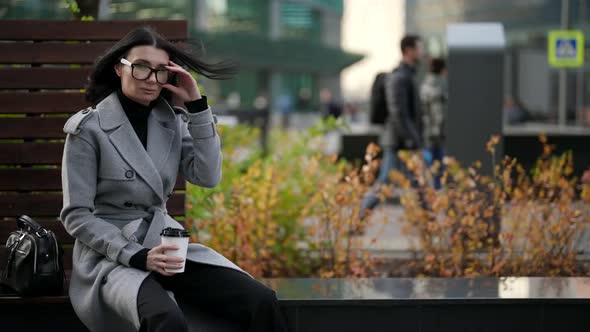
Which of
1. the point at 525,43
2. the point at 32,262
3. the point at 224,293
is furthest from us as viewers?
the point at 525,43

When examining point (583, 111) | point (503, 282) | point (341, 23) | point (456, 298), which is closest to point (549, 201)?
point (503, 282)

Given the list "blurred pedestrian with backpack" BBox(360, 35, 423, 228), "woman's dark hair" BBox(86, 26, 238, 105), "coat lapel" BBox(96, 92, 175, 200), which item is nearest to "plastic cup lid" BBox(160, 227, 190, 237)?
"coat lapel" BBox(96, 92, 175, 200)

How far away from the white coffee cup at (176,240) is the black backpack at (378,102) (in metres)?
5.98

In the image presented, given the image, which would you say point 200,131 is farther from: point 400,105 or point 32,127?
point 400,105

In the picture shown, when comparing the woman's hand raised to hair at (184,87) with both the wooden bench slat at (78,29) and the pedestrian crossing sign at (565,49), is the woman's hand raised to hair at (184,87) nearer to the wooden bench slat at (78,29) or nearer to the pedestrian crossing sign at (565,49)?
the wooden bench slat at (78,29)

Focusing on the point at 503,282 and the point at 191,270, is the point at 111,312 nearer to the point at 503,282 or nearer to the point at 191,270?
the point at 191,270

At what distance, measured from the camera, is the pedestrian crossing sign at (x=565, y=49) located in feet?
61.0

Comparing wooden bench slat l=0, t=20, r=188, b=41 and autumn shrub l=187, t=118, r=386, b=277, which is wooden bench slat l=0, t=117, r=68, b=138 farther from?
autumn shrub l=187, t=118, r=386, b=277

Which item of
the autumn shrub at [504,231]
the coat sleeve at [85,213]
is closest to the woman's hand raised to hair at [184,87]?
the coat sleeve at [85,213]

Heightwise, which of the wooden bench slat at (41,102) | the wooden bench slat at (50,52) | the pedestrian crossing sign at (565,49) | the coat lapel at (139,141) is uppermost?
the pedestrian crossing sign at (565,49)

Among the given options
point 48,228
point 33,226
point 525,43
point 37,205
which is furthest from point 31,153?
point 525,43

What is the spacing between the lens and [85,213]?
404 cm

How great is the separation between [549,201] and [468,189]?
1.85 feet

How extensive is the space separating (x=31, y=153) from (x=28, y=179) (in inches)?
5.6
